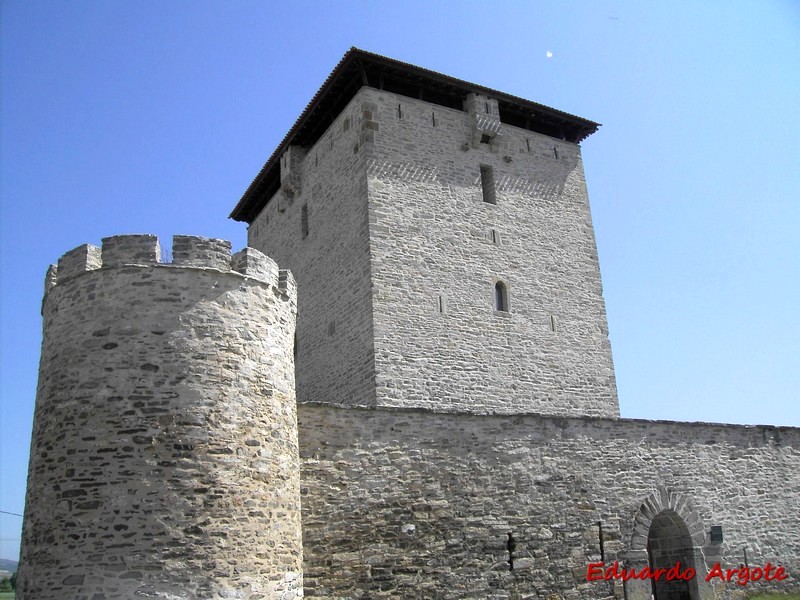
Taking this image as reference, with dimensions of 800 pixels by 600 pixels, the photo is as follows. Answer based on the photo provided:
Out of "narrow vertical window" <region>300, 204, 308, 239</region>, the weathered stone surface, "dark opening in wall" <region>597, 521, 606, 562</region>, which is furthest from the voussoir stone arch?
"narrow vertical window" <region>300, 204, 308, 239</region>

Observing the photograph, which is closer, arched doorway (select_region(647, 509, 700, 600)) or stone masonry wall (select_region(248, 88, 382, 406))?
arched doorway (select_region(647, 509, 700, 600))

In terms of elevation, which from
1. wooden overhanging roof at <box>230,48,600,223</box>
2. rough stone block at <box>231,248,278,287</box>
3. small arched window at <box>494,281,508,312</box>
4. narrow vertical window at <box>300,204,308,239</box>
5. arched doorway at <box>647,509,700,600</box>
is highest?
wooden overhanging roof at <box>230,48,600,223</box>

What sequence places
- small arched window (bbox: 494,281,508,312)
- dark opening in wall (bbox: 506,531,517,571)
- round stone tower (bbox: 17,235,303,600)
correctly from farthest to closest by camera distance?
small arched window (bbox: 494,281,508,312), dark opening in wall (bbox: 506,531,517,571), round stone tower (bbox: 17,235,303,600)

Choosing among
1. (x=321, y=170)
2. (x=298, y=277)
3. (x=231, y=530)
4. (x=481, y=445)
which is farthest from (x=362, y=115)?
(x=231, y=530)

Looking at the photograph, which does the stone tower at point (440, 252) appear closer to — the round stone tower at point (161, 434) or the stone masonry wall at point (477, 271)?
the stone masonry wall at point (477, 271)

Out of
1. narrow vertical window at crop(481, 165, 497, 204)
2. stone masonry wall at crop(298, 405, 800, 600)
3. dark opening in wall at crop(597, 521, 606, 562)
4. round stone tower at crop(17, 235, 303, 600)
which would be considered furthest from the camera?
narrow vertical window at crop(481, 165, 497, 204)

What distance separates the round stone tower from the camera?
6.95 metres

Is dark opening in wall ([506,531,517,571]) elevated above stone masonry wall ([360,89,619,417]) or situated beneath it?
situated beneath

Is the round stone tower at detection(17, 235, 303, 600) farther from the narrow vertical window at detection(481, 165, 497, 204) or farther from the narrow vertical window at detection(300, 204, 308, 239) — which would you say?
the narrow vertical window at detection(300, 204, 308, 239)

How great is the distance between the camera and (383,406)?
32.7 ft

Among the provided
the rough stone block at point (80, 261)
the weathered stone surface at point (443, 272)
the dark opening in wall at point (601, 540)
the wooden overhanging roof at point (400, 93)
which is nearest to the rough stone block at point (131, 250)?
the rough stone block at point (80, 261)

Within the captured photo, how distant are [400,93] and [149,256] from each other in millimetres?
9593

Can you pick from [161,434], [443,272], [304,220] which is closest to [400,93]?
[304,220]

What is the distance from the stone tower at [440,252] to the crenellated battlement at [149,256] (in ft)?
18.4
